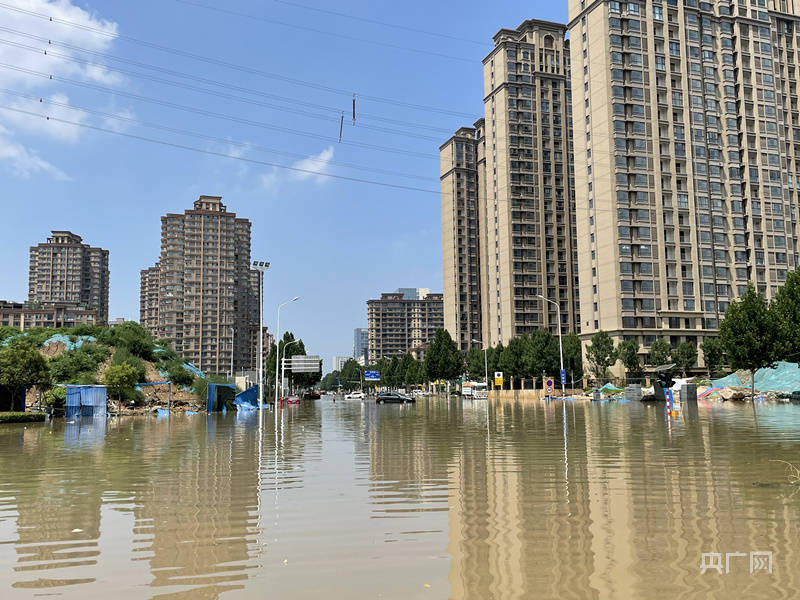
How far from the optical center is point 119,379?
177ft

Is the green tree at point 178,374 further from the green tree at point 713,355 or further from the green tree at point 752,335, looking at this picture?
the green tree at point 713,355

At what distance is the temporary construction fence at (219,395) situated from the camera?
2338 inches

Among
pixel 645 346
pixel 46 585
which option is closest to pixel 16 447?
pixel 46 585

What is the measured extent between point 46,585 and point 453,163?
17006 centimetres

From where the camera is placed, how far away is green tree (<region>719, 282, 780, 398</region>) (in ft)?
195

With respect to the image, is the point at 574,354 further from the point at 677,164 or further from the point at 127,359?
the point at 127,359

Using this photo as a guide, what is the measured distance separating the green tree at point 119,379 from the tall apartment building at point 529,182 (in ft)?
278

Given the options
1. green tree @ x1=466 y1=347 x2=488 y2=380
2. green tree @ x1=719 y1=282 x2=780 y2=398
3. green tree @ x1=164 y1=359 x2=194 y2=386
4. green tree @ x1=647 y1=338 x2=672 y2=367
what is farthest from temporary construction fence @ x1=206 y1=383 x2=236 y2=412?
green tree @ x1=466 y1=347 x2=488 y2=380

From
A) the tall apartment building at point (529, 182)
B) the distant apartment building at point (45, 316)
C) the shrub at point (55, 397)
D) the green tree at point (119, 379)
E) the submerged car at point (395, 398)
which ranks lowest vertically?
the submerged car at point (395, 398)

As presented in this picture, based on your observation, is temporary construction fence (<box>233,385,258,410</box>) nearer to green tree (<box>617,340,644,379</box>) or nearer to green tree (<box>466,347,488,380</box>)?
green tree (<box>617,340,644,379</box>)

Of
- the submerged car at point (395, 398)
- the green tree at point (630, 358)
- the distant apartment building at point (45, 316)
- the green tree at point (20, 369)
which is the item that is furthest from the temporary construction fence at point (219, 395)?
the distant apartment building at point (45, 316)

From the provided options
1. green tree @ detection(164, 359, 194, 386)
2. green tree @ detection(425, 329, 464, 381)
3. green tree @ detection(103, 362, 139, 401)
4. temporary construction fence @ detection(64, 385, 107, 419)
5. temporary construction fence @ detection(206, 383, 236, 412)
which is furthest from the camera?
green tree @ detection(425, 329, 464, 381)

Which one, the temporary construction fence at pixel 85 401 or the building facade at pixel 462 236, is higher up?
the building facade at pixel 462 236

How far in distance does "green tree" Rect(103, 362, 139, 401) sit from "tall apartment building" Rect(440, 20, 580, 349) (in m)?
84.9
